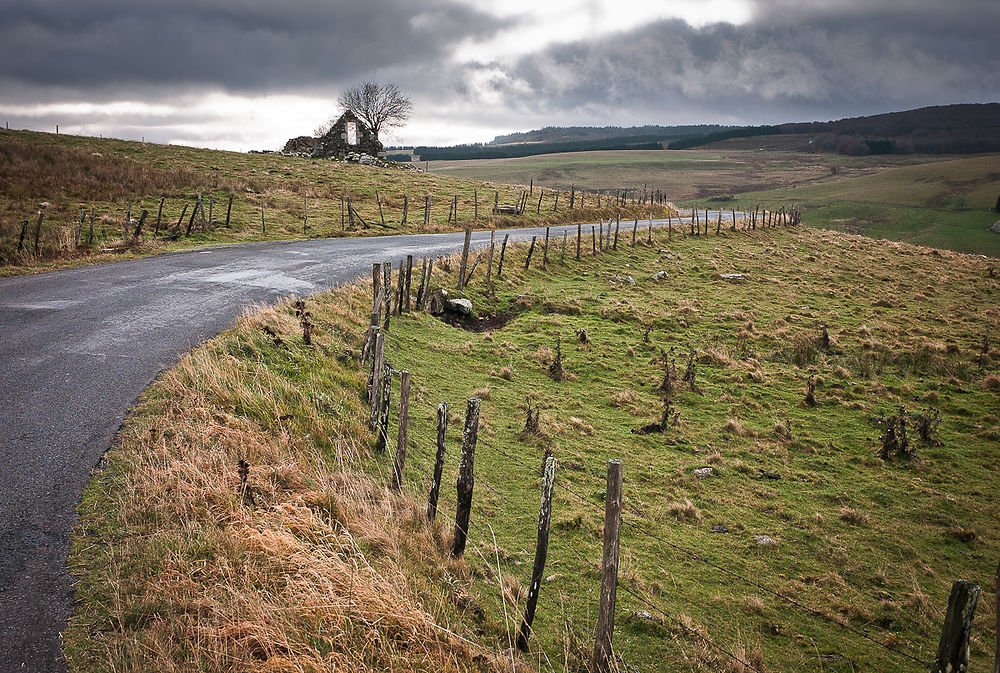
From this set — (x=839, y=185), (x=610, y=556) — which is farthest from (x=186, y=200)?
(x=839, y=185)

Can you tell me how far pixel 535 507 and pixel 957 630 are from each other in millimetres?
6427

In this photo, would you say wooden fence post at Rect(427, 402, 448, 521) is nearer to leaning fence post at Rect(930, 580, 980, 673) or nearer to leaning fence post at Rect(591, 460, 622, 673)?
leaning fence post at Rect(591, 460, 622, 673)

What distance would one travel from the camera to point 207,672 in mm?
4164

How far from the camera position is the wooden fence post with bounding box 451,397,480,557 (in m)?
6.43

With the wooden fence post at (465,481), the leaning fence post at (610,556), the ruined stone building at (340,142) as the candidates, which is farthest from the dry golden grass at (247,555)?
the ruined stone building at (340,142)

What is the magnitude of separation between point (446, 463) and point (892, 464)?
9.72 meters

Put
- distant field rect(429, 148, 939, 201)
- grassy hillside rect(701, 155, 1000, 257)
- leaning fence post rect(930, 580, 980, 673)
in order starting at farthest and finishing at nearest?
distant field rect(429, 148, 939, 201)
grassy hillside rect(701, 155, 1000, 257)
leaning fence post rect(930, 580, 980, 673)

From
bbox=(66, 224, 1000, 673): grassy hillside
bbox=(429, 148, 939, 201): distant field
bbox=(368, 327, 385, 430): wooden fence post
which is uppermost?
bbox=(429, 148, 939, 201): distant field

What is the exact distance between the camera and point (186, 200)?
34031mm

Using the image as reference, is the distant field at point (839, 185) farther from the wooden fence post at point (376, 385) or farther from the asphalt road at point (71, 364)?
the wooden fence post at point (376, 385)

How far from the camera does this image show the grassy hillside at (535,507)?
15.9 feet

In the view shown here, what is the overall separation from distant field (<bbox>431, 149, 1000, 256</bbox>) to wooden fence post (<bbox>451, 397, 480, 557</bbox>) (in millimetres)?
90422

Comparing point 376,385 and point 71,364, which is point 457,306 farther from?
point 71,364

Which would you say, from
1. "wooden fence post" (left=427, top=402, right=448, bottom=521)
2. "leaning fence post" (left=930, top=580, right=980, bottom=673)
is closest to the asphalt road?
"wooden fence post" (left=427, top=402, right=448, bottom=521)
